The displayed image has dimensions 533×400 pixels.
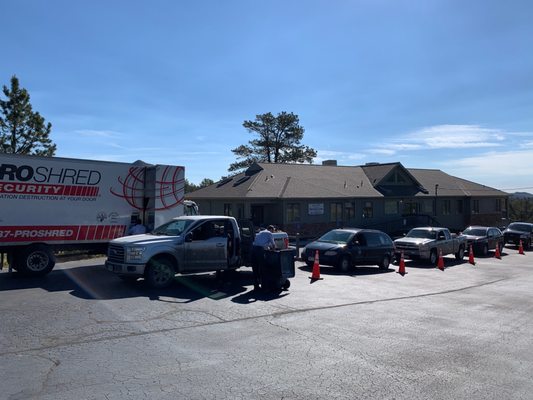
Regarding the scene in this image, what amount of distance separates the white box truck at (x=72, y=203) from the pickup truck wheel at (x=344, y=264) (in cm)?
578

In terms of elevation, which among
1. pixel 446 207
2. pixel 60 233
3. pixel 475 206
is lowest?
pixel 60 233

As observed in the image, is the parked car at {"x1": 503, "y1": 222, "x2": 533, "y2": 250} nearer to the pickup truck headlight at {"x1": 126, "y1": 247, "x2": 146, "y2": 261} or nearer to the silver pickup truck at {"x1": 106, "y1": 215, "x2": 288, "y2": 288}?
the silver pickup truck at {"x1": 106, "y1": 215, "x2": 288, "y2": 288}

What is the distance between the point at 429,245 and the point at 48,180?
15507mm

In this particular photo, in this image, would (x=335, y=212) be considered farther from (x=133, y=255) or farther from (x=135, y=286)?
(x=133, y=255)

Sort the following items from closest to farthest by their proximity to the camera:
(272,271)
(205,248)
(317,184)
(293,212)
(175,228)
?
(272,271) < (205,248) < (175,228) < (293,212) < (317,184)

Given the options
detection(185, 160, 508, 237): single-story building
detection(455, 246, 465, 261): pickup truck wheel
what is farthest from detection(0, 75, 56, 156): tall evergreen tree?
detection(455, 246, 465, 261): pickup truck wheel

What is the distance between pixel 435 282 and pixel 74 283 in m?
10.8

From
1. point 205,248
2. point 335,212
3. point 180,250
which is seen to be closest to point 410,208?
point 335,212

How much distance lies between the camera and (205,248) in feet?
41.8

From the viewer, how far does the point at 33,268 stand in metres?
13.4

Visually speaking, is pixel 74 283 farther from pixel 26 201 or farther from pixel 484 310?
pixel 484 310

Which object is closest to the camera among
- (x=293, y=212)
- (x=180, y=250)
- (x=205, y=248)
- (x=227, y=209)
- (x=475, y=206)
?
(x=180, y=250)

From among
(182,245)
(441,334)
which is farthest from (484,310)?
(182,245)

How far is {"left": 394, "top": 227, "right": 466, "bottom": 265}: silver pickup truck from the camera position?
2109cm
